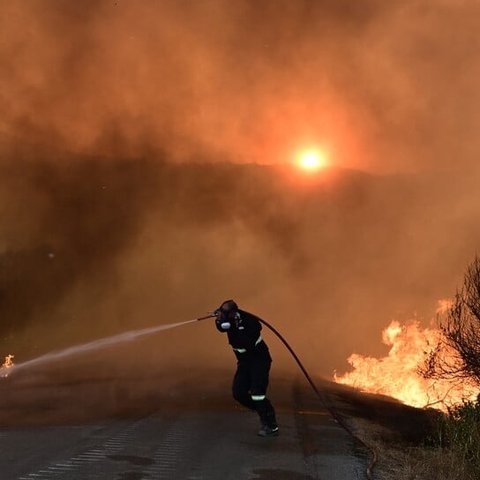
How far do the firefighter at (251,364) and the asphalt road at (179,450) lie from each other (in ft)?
1.02

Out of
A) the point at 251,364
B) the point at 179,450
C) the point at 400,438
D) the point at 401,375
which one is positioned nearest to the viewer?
the point at 179,450

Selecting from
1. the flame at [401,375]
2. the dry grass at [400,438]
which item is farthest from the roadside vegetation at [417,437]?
the flame at [401,375]

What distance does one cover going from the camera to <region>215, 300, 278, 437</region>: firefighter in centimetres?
668

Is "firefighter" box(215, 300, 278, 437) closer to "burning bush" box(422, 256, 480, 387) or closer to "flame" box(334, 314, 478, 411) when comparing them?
"burning bush" box(422, 256, 480, 387)

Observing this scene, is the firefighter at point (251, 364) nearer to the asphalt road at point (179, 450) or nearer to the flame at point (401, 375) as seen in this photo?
the asphalt road at point (179, 450)

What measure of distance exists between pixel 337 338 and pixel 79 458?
203 feet

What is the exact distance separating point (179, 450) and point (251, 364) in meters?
1.46

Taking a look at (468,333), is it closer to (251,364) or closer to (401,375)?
(251,364)

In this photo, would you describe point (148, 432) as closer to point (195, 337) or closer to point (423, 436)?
point (423, 436)

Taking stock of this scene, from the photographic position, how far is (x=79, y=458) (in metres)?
5.36

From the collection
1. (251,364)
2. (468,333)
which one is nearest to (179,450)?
(251,364)

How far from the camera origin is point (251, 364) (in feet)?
22.6

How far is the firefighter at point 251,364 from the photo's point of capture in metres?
6.68

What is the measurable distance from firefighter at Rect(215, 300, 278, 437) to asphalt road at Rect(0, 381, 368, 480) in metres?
0.31
